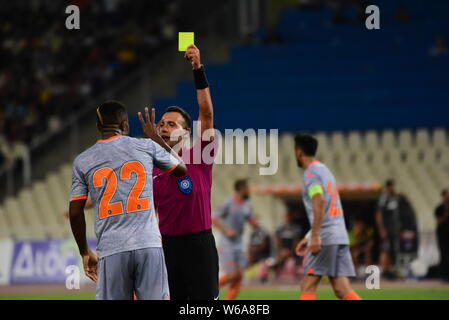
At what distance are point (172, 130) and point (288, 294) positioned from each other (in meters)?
8.80

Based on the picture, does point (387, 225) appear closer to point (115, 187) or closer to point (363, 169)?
point (363, 169)

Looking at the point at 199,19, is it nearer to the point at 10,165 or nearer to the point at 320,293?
the point at 10,165

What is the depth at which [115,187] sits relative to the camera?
6.72m

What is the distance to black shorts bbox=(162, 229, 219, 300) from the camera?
25.8ft

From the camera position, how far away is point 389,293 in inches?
614

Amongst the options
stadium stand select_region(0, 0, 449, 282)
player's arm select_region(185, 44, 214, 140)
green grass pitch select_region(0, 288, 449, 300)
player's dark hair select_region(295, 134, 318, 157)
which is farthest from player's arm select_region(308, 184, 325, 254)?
stadium stand select_region(0, 0, 449, 282)

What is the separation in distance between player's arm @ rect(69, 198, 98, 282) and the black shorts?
1.16 metres

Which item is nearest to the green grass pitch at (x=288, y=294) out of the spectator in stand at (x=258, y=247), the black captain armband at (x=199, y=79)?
the spectator in stand at (x=258, y=247)

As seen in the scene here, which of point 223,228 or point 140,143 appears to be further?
point 223,228

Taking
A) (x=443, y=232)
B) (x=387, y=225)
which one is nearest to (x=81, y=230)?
(x=443, y=232)

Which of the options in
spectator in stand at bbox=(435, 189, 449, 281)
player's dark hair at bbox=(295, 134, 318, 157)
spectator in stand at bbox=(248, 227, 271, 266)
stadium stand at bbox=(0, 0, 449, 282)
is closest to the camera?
player's dark hair at bbox=(295, 134, 318, 157)

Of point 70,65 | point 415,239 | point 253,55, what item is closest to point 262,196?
point 415,239

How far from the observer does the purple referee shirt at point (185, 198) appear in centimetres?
792

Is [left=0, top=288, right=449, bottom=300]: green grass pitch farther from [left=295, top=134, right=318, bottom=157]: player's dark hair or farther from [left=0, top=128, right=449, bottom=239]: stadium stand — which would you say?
[left=295, top=134, right=318, bottom=157]: player's dark hair
